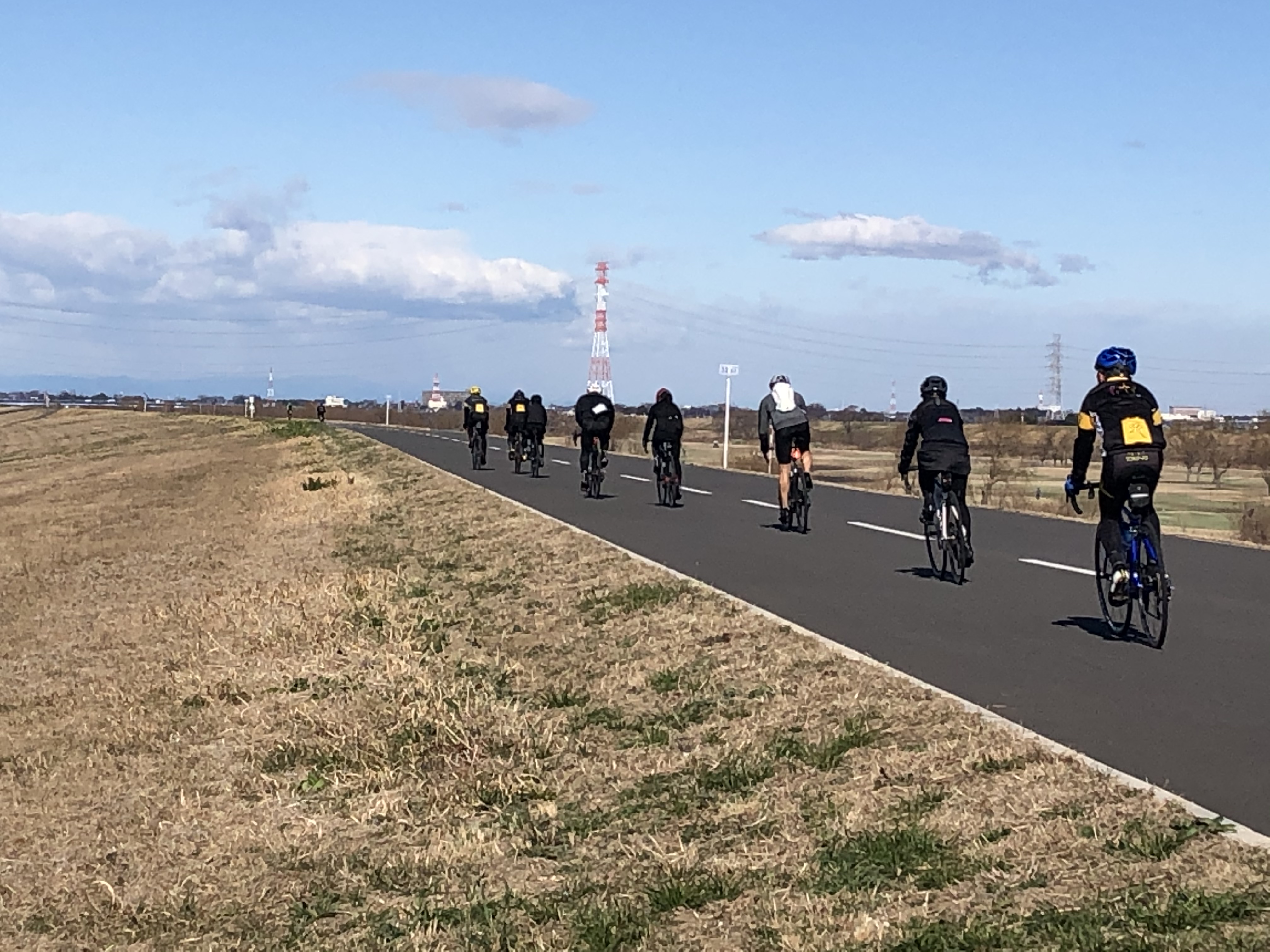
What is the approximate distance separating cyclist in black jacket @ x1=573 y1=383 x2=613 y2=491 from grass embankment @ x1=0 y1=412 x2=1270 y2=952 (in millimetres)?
9745

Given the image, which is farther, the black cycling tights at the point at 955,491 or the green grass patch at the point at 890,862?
the black cycling tights at the point at 955,491

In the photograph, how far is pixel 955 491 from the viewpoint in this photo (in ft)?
48.8

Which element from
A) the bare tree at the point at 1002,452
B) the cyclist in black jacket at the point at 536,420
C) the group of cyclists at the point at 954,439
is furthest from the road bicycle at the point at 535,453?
the bare tree at the point at 1002,452

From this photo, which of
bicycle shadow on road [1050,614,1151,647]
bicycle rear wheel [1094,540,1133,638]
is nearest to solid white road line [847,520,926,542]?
bicycle shadow on road [1050,614,1151,647]

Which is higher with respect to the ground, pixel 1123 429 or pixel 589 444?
pixel 1123 429

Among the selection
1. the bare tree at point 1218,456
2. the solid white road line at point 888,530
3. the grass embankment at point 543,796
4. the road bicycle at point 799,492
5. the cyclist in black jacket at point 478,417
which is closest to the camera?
the grass embankment at point 543,796

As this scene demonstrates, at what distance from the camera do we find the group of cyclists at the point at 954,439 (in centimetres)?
1056

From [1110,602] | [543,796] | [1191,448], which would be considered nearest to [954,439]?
[1110,602]

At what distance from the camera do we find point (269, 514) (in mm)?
28672

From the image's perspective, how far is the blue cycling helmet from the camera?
10656mm

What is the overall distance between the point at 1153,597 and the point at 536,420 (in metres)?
23.8

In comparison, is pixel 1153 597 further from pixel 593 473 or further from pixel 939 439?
pixel 593 473

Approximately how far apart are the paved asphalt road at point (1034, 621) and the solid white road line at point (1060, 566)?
9 centimetres

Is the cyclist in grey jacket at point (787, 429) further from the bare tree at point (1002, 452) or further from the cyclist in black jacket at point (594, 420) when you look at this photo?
the bare tree at point (1002, 452)
